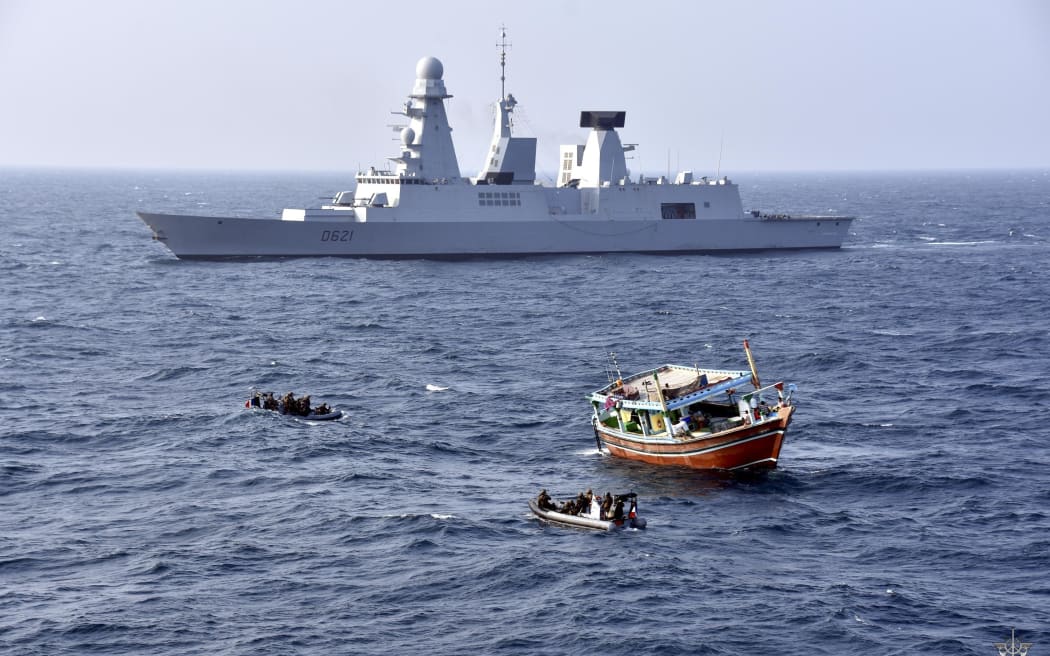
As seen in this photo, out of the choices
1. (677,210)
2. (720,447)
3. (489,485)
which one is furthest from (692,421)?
(677,210)

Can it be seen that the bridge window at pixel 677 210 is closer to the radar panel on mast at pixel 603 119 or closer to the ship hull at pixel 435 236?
the ship hull at pixel 435 236

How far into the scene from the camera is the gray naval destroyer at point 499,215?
A: 84.4 metres

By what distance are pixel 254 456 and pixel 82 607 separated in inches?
452

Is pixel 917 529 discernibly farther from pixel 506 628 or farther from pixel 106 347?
pixel 106 347

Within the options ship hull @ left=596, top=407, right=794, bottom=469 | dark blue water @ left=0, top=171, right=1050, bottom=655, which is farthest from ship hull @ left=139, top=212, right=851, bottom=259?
ship hull @ left=596, top=407, right=794, bottom=469

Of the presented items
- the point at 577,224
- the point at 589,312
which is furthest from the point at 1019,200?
the point at 589,312

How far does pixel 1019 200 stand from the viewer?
194m

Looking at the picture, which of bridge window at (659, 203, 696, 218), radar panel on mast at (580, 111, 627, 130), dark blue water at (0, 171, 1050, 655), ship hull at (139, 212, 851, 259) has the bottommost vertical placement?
dark blue water at (0, 171, 1050, 655)

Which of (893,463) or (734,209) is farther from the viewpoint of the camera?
(734,209)

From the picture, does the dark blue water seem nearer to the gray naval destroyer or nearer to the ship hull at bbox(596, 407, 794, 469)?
the ship hull at bbox(596, 407, 794, 469)

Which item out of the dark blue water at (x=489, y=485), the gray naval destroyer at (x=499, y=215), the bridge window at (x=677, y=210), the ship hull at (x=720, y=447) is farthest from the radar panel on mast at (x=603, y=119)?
the ship hull at (x=720, y=447)

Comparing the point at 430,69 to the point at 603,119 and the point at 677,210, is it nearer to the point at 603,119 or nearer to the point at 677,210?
the point at 603,119

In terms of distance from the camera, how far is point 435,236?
85562 mm

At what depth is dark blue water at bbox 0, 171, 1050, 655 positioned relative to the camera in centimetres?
2584
